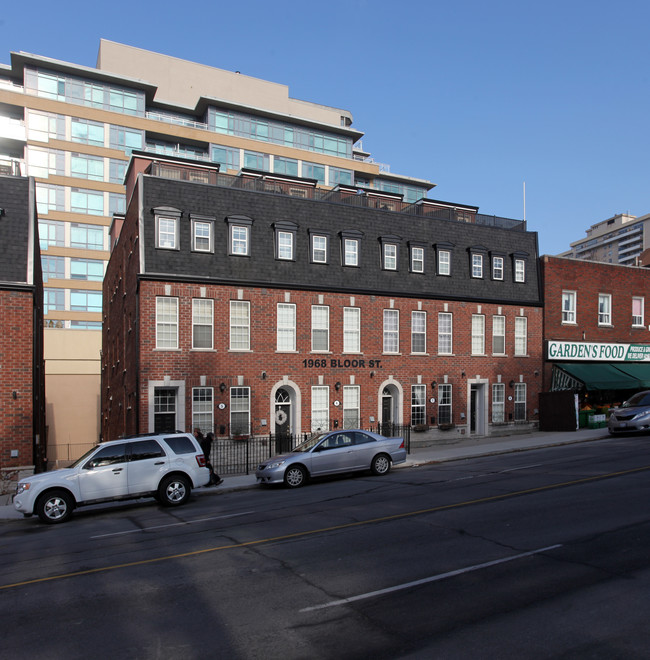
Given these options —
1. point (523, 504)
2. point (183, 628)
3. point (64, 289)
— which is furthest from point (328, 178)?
point (183, 628)

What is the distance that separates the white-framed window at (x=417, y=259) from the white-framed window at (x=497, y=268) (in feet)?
14.3

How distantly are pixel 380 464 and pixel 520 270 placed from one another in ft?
57.9

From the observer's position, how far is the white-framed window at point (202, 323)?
2478 cm

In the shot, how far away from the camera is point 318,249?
1085 inches

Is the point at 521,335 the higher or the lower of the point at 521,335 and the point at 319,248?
the lower

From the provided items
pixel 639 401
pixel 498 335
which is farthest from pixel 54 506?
pixel 639 401

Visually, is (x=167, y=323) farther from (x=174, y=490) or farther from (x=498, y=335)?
(x=498, y=335)

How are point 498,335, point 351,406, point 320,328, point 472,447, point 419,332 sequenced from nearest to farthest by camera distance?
point 472,447 → point 320,328 → point 351,406 → point 419,332 → point 498,335

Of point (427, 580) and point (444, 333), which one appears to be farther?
point (444, 333)

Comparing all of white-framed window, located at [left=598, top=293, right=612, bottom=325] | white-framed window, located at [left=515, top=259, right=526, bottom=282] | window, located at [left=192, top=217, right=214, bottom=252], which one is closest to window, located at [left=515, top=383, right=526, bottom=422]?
white-framed window, located at [left=515, top=259, right=526, bottom=282]

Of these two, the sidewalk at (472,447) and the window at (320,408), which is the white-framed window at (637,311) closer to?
the sidewalk at (472,447)

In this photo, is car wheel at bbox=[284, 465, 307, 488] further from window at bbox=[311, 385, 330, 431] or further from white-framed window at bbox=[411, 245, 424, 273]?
white-framed window at bbox=[411, 245, 424, 273]

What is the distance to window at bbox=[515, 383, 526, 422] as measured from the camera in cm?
3197

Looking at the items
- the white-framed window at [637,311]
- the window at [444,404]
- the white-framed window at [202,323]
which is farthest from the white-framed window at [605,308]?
the white-framed window at [202,323]
